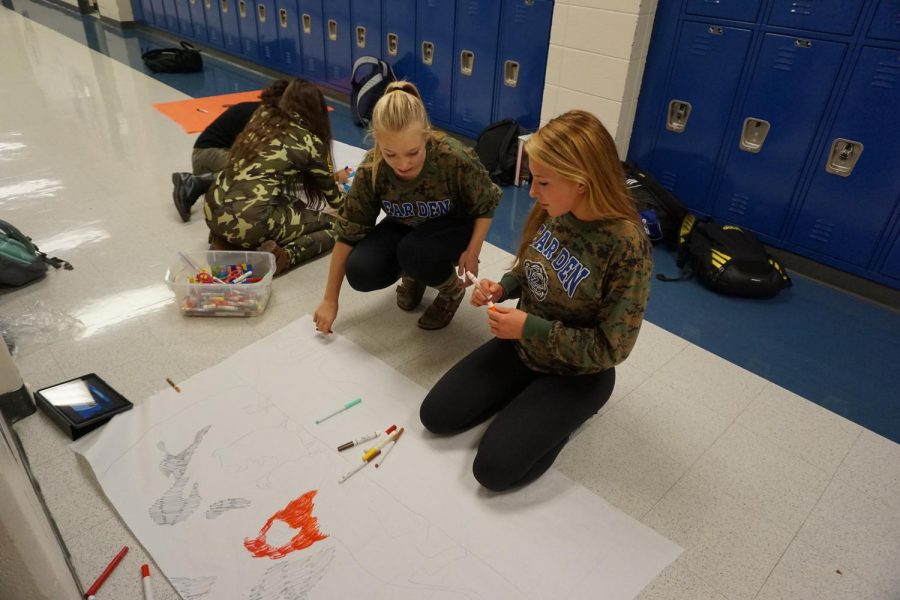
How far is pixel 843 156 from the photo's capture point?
96.4 inches

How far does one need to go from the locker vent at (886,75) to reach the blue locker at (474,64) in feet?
6.33

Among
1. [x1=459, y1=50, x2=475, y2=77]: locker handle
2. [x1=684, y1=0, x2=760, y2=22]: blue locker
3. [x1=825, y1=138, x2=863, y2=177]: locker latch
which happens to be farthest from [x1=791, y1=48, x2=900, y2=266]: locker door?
[x1=459, y1=50, x2=475, y2=77]: locker handle

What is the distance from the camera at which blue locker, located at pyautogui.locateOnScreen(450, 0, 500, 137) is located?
349 centimetres

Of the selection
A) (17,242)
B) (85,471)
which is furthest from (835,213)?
(17,242)

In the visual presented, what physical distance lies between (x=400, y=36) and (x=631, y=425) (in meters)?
3.29

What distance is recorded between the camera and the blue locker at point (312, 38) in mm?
4613

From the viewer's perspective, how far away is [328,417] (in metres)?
1.66

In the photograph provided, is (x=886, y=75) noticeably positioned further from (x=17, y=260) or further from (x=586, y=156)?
(x=17, y=260)

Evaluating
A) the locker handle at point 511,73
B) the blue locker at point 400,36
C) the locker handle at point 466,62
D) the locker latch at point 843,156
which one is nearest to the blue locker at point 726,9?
the locker latch at point 843,156

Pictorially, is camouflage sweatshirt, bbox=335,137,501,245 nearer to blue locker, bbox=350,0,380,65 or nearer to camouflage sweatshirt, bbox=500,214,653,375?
camouflage sweatshirt, bbox=500,214,653,375

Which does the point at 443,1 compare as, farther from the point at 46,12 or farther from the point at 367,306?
the point at 46,12

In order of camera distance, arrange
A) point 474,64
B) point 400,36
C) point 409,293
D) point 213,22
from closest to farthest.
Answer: point 409,293 → point 474,64 → point 400,36 → point 213,22

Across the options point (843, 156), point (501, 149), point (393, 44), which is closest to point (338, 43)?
point (393, 44)

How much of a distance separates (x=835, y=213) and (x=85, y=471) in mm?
2893
